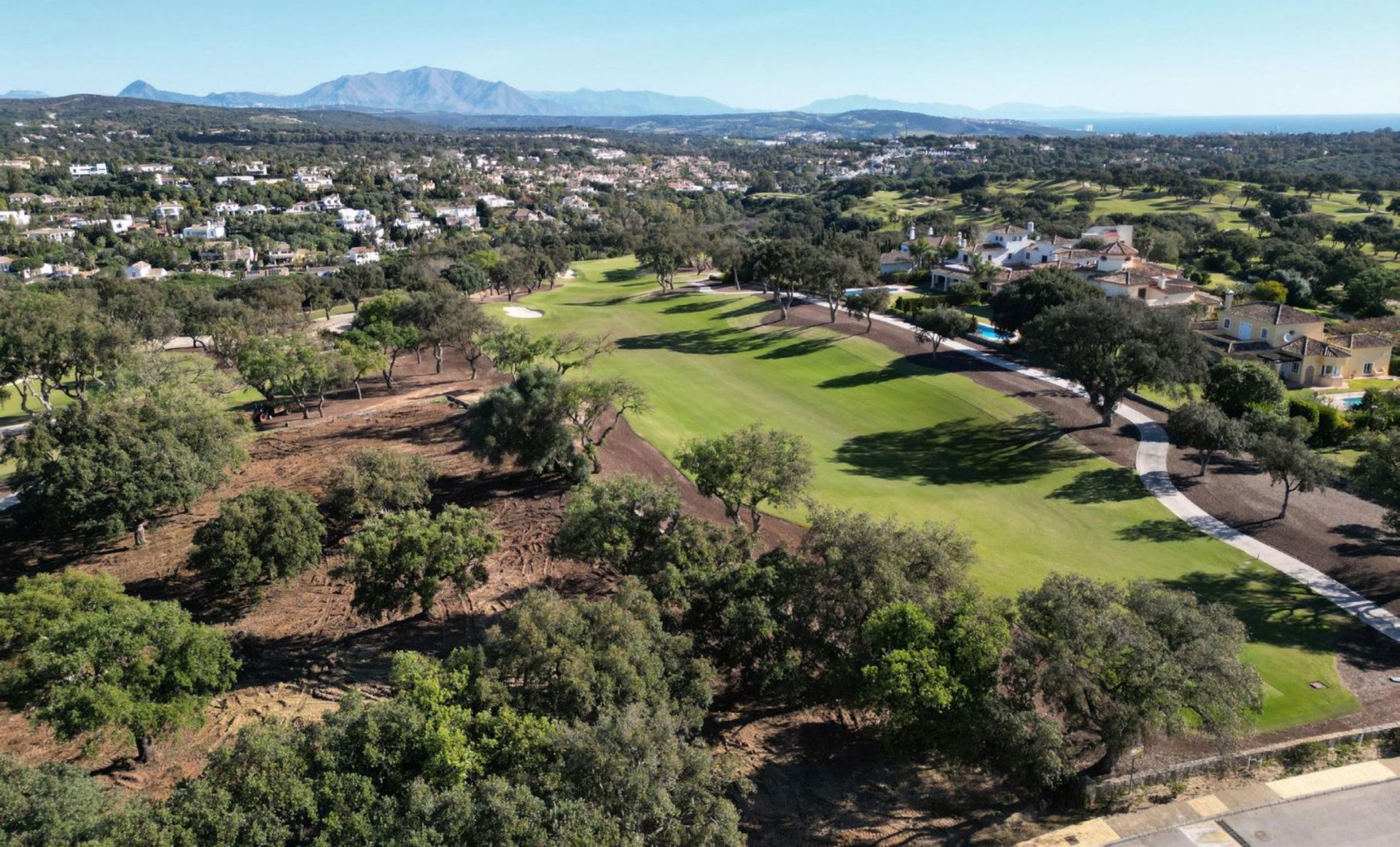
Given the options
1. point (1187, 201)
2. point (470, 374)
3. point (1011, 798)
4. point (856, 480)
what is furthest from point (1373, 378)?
point (1187, 201)

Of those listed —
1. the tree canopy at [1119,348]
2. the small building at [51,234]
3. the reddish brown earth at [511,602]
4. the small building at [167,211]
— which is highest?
the small building at [167,211]

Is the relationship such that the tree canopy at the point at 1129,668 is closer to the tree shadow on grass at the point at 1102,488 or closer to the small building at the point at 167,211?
the tree shadow on grass at the point at 1102,488

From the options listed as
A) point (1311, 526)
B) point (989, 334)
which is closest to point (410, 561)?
point (1311, 526)

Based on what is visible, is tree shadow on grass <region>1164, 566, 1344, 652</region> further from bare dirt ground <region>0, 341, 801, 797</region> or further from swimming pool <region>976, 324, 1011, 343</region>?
swimming pool <region>976, 324, 1011, 343</region>

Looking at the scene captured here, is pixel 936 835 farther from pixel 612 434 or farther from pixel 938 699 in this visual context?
pixel 612 434

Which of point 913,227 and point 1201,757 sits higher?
point 913,227

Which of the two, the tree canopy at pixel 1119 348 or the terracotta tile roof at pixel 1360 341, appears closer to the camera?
the tree canopy at pixel 1119 348

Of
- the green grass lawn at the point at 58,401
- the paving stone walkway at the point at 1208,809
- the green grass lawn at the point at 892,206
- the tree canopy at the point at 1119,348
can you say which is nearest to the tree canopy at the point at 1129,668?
the paving stone walkway at the point at 1208,809
